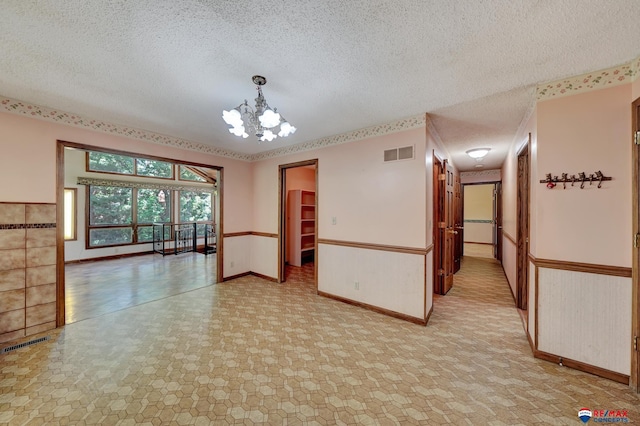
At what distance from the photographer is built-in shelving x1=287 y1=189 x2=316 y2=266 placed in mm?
5879

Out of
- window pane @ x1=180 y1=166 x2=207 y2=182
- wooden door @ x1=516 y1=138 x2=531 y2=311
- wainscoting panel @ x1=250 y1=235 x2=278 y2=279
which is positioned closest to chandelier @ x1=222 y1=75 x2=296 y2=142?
wainscoting panel @ x1=250 y1=235 x2=278 y2=279

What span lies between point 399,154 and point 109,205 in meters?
7.80

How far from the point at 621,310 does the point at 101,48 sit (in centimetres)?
438

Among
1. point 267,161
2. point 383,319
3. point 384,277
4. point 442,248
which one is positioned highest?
point 267,161

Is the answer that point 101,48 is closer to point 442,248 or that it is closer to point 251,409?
point 251,409

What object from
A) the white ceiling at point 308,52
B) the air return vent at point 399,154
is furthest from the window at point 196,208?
the air return vent at point 399,154

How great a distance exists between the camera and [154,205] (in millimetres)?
7512

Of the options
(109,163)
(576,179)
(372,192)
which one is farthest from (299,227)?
(109,163)

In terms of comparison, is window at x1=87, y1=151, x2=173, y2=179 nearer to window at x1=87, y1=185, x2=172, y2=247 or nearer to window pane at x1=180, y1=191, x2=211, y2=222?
window at x1=87, y1=185, x2=172, y2=247

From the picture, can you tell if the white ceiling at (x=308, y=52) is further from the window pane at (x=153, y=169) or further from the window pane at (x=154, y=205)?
the window pane at (x=154, y=205)

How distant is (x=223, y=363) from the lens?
2102mm

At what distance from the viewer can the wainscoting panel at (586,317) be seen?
1.87 metres

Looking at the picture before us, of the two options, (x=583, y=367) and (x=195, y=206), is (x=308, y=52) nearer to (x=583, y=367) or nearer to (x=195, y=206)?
(x=583, y=367)

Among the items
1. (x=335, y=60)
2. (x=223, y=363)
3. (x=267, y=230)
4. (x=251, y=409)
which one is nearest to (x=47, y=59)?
(x=335, y=60)
